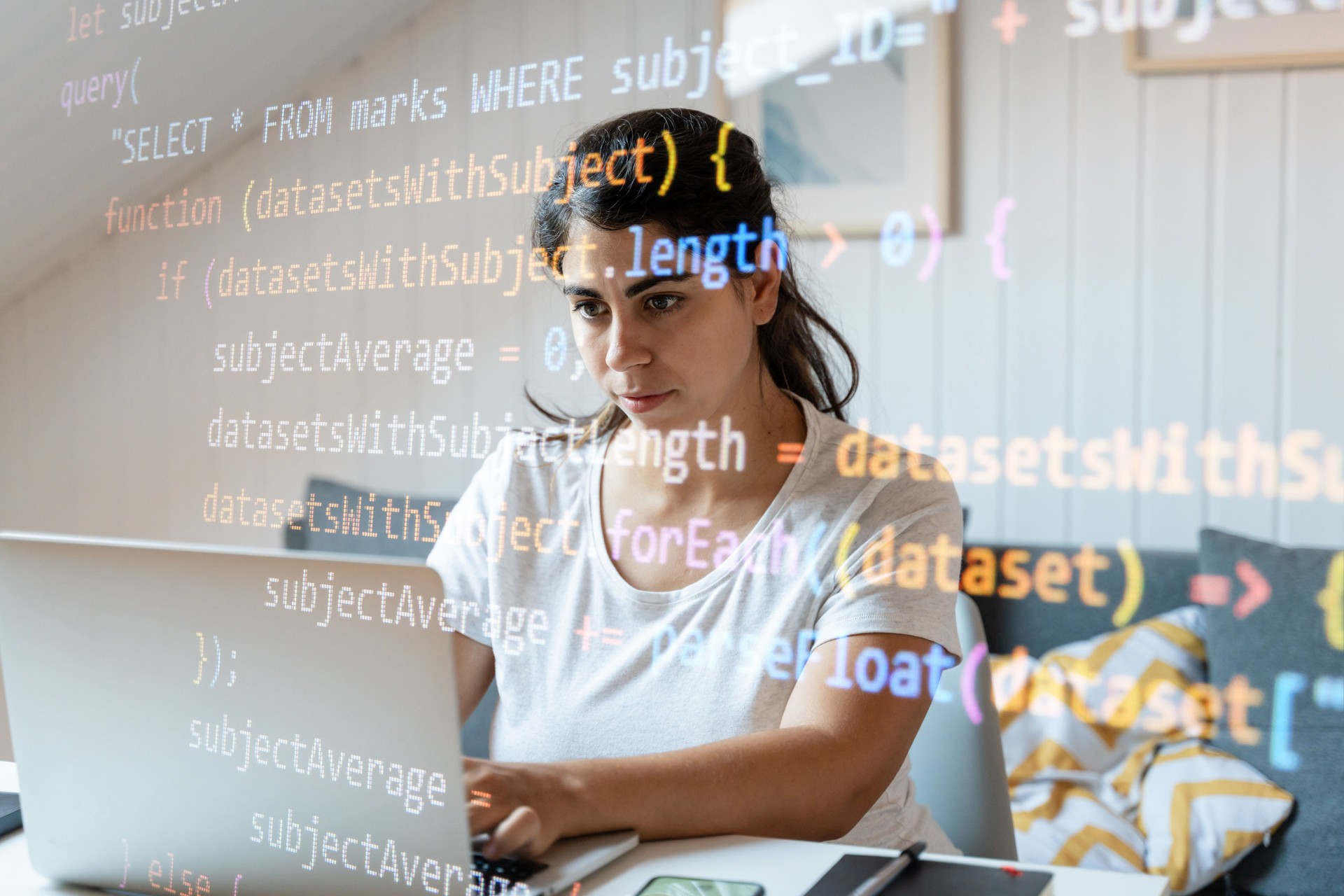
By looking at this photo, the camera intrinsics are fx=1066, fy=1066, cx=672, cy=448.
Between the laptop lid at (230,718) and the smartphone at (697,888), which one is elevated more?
the laptop lid at (230,718)

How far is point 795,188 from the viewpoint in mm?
722

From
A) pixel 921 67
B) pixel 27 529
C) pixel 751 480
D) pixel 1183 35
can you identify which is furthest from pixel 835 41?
pixel 27 529

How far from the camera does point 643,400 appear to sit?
2.48ft

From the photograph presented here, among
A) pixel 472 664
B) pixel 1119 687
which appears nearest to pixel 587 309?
pixel 472 664

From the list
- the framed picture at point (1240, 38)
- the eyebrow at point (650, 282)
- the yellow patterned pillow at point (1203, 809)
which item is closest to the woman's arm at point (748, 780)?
the yellow patterned pillow at point (1203, 809)

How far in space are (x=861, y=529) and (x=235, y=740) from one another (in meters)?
0.43

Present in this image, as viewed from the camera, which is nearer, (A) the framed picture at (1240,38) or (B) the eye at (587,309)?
(A) the framed picture at (1240,38)

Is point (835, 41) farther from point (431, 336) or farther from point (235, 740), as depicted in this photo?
point (235, 740)

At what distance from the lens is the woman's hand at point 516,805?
642 mm

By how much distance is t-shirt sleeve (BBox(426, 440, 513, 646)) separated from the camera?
34.4 inches

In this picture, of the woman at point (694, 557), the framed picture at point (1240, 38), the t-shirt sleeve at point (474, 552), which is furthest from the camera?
the t-shirt sleeve at point (474, 552)

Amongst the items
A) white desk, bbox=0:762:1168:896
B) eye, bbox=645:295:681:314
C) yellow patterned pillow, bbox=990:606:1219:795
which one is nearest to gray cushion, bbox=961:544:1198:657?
yellow patterned pillow, bbox=990:606:1219:795

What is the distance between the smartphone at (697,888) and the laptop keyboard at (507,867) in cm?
7

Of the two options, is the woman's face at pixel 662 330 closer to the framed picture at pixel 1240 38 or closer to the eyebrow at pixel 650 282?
the eyebrow at pixel 650 282
